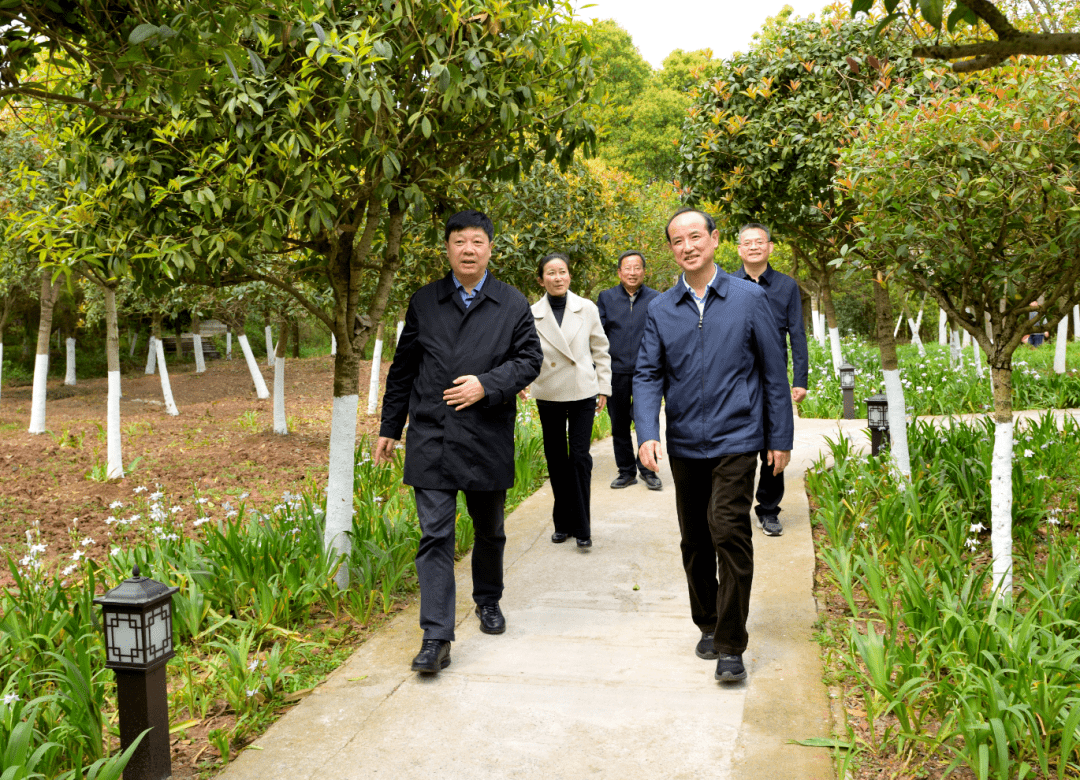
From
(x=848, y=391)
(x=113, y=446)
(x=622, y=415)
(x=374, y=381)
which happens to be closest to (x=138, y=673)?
(x=622, y=415)

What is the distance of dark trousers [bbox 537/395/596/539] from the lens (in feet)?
18.0

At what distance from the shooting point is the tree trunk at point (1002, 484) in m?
4.05

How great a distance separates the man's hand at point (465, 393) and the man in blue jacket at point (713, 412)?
73cm

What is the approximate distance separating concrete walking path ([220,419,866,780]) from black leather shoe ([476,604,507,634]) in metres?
0.05

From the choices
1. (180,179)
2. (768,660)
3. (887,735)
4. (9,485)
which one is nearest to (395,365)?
(180,179)

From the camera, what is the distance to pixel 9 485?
8.77 meters

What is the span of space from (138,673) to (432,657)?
1240 millimetres

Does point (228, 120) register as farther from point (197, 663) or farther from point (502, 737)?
point (502, 737)

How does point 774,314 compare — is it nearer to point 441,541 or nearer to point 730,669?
point 730,669

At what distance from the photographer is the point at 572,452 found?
5.51 m

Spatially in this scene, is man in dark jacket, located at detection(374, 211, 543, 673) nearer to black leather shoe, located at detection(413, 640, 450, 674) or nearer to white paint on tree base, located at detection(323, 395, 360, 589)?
black leather shoe, located at detection(413, 640, 450, 674)

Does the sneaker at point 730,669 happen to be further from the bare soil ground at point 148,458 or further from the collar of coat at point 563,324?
the bare soil ground at point 148,458

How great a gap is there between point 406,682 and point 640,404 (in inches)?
63.3

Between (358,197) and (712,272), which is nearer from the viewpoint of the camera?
(712,272)
